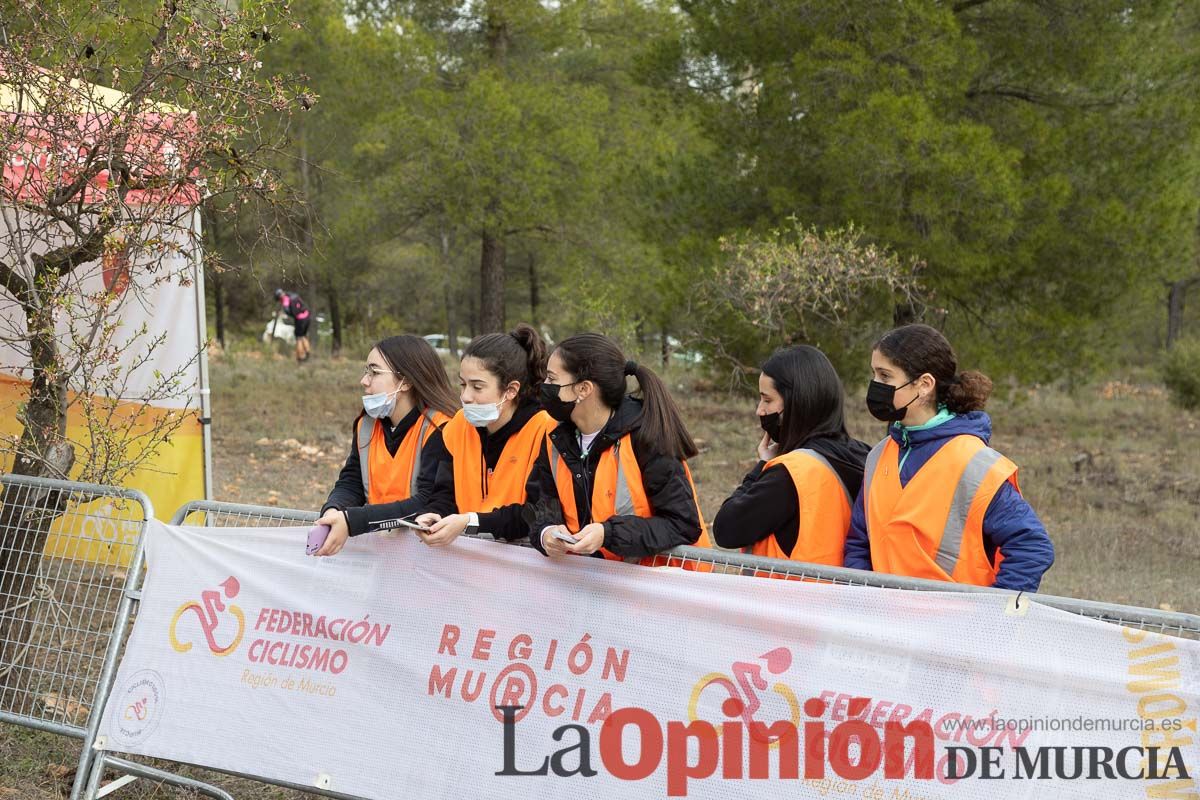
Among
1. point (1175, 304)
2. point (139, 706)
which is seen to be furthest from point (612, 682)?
point (1175, 304)

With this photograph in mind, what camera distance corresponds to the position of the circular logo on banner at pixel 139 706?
439 centimetres

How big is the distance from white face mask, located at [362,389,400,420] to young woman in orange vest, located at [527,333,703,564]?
35.2 inches

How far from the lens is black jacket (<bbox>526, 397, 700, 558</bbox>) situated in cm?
394

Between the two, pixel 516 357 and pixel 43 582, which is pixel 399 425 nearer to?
pixel 516 357

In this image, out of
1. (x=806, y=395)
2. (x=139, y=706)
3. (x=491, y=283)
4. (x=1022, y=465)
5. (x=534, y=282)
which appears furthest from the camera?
(x=534, y=282)

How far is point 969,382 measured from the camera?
3973 mm

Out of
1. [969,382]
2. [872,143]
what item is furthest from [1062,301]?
[969,382]

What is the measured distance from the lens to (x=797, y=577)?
3.93 meters

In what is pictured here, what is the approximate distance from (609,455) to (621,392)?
0.23 metres

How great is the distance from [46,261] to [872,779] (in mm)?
3881

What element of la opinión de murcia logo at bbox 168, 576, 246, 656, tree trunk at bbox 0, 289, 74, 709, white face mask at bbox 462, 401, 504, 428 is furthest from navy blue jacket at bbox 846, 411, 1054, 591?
tree trunk at bbox 0, 289, 74, 709

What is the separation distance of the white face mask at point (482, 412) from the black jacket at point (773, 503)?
924mm

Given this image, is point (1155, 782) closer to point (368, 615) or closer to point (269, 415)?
point (368, 615)

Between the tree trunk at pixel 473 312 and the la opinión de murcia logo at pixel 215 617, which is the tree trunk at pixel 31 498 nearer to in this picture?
the la opinión de murcia logo at pixel 215 617
